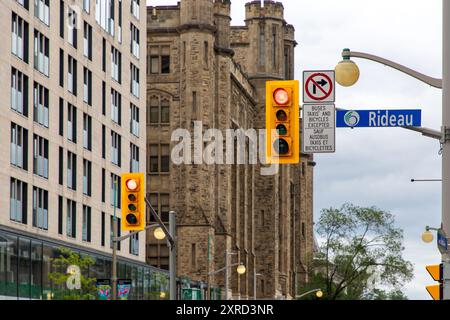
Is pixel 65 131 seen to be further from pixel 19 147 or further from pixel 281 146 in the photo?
pixel 281 146

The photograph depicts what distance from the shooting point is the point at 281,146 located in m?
18.5

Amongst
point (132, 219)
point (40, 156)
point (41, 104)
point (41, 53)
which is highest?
point (41, 53)

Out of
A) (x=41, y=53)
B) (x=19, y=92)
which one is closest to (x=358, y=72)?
(x=19, y=92)

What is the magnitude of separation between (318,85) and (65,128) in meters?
49.3

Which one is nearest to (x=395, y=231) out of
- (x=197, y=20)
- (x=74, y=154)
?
(x=197, y=20)

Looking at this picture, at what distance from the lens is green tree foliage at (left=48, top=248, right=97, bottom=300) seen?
5678 cm

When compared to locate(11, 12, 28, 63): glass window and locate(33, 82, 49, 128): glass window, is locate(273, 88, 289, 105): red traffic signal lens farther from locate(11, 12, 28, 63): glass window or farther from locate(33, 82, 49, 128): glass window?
locate(33, 82, 49, 128): glass window

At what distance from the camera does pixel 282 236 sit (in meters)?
144

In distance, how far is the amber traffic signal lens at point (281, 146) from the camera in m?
18.4

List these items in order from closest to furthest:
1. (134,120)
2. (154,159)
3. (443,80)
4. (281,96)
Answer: (443,80) → (281,96) → (134,120) → (154,159)

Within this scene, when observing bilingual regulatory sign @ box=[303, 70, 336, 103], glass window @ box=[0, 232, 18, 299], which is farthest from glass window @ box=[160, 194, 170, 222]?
bilingual regulatory sign @ box=[303, 70, 336, 103]

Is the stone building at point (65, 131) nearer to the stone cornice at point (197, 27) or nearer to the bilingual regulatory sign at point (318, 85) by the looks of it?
the stone cornice at point (197, 27)
